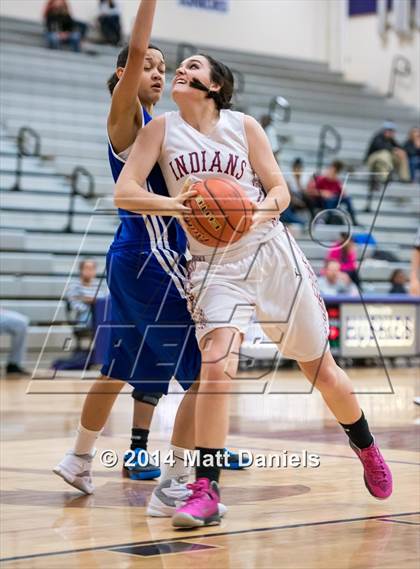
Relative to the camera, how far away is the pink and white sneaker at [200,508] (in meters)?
3.98

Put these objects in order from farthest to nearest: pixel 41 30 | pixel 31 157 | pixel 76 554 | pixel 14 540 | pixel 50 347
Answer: pixel 41 30 < pixel 31 157 < pixel 50 347 < pixel 14 540 < pixel 76 554

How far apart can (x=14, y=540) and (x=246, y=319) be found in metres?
1.11

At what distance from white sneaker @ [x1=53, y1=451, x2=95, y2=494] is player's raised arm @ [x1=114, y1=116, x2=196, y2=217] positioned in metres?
1.21

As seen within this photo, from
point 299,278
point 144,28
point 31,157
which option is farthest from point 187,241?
point 31,157

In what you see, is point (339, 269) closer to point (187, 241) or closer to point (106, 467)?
point (106, 467)

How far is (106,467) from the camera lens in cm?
560

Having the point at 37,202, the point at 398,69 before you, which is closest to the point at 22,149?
the point at 37,202

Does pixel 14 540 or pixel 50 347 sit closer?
pixel 14 540

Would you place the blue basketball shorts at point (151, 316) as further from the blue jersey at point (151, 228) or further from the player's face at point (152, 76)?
the player's face at point (152, 76)

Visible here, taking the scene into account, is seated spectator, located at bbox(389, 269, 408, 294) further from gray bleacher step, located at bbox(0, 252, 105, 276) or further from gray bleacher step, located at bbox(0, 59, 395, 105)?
Answer: gray bleacher step, located at bbox(0, 59, 395, 105)

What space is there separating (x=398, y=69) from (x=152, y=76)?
20.8 meters

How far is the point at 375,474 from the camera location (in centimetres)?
448

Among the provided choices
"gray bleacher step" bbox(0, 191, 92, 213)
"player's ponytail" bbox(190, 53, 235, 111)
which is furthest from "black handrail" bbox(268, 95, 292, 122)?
"player's ponytail" bbox(190, 53, 235, 111)

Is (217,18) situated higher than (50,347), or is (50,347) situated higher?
(217,18)
